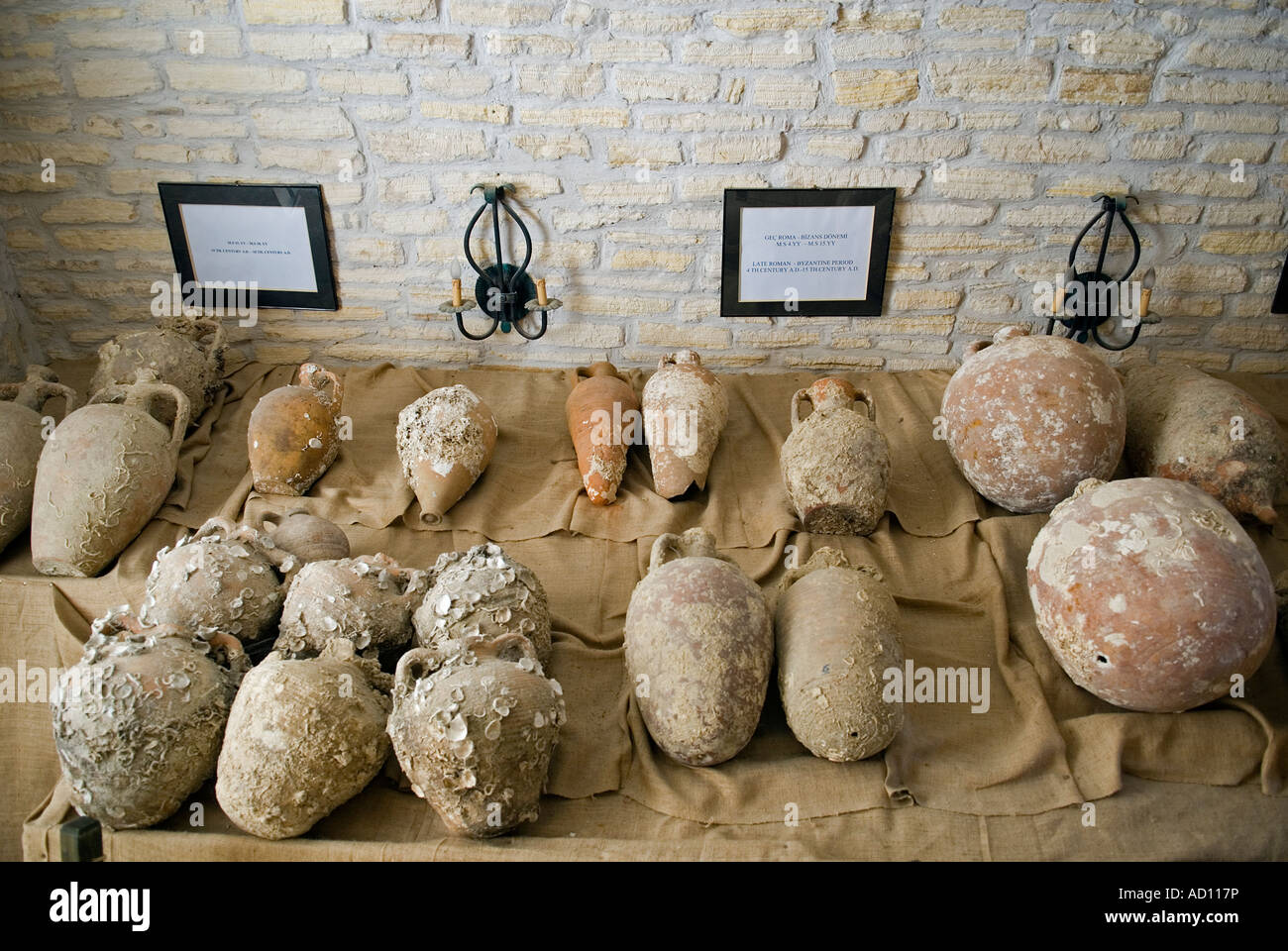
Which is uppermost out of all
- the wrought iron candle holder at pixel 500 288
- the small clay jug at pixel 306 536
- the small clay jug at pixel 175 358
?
the wrought iron candle holder at pixel 500 288

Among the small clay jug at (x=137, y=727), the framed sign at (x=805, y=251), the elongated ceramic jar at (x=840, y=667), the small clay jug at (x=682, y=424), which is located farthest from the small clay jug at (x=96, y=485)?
the framed sign at (x=805, y=251)

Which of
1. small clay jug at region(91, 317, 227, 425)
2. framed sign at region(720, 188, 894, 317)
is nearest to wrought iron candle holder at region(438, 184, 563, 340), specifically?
framed sign at region(720, 188, 894, 317)

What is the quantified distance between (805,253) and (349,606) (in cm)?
243

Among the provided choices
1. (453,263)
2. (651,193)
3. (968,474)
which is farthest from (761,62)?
(968,474)

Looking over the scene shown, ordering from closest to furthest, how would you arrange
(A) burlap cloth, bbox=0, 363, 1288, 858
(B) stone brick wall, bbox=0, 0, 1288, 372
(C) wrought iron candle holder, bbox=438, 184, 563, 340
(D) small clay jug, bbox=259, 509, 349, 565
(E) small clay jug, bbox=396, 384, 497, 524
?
(A) burlap cloth, bbox=0, 363, 1288, 858
(D) small clay jug, bbox=259, 509, 349, 565
(E) small clay jug, bbox=396, 384, 497, 524
(B) stone brick wall, bbox=0, 0, 1288, 372
(C) wrought iron candle holder, bbox=438, 184, 563, 340

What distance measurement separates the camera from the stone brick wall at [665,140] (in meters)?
3.49

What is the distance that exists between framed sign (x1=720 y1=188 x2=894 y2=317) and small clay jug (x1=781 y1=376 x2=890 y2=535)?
0.95 m

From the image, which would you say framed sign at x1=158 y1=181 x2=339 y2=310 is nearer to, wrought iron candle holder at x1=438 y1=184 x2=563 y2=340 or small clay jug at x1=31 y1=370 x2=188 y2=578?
wrought iron candle holder at x1=438 y1=184 x2=563 y2=340

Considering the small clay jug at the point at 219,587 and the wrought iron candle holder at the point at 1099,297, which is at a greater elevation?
the wrought iron candle holder at the point at 1099,297

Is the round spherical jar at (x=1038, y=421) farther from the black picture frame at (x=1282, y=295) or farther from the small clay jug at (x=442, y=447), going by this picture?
the small clay jug at (x=442, y=447)

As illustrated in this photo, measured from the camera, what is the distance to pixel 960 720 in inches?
97.5

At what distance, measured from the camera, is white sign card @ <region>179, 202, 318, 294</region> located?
385 centimetres

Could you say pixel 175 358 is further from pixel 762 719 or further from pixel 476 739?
pixel 762 719

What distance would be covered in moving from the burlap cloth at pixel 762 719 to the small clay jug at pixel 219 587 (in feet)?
1.47
